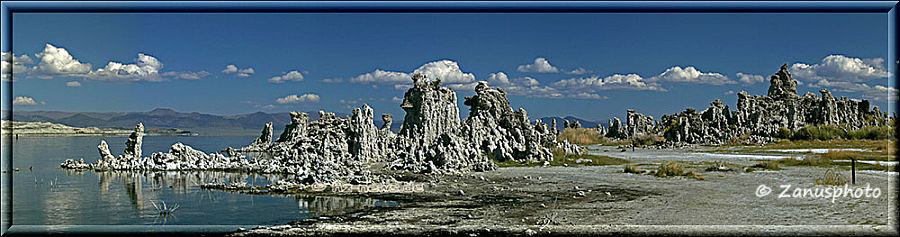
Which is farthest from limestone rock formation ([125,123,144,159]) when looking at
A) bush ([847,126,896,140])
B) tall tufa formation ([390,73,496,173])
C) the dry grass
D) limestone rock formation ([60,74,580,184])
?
bush ([847,126,896,140])

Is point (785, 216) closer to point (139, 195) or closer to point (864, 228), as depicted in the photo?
point (864, 228)

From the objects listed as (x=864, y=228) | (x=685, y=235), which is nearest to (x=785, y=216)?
(x=864, y=228)

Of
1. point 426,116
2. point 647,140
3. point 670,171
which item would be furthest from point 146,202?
point 647,140

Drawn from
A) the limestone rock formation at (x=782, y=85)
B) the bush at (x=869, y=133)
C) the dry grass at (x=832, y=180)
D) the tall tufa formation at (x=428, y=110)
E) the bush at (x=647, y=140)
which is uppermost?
the limestone rock formation at (x=782, y=85)

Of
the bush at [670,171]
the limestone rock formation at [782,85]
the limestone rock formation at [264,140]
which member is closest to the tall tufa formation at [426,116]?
the bush at [670,171]

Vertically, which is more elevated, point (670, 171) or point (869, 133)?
point (869, 133)

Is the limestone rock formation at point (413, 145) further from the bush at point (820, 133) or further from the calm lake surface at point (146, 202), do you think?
the bush at point (820, 133)

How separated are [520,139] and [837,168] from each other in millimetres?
12356

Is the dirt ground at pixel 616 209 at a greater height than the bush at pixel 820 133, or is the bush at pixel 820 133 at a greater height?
the bush at pixel 820 133

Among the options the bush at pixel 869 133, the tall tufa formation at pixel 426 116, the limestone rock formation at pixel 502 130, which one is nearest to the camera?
the limestone rock formation at pixel 502 130

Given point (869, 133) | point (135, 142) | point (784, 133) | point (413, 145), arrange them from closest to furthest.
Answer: point (413, 145) → point (135, 142) → point (869, 133) → point (784, 133)

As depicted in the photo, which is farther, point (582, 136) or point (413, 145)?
point (582, 136)

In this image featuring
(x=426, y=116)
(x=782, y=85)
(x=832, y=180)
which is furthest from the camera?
(x=782, y=85)

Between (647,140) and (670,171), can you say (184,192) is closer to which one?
(670,171)
